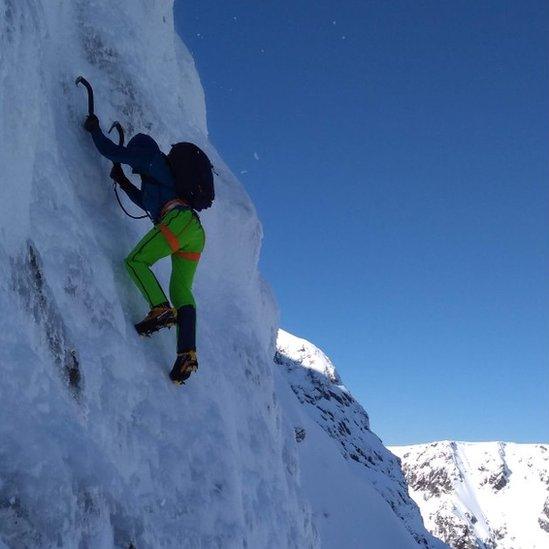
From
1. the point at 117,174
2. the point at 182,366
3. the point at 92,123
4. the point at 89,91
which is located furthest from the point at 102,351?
the point at 89,91

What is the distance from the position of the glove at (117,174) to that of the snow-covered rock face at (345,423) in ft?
105

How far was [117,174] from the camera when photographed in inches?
219

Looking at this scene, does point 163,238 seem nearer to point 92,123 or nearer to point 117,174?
point 117,174

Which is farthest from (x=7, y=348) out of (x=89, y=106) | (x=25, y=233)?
(x=89, y=106)

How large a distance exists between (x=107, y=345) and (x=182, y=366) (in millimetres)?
811

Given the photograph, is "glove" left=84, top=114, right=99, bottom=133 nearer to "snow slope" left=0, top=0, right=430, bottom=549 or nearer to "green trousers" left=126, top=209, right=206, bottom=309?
"snow slope" left=0, top=0, right=430, bottom=549

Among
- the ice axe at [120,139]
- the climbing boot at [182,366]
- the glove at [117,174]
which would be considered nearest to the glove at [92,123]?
the ice axe at [120,139]

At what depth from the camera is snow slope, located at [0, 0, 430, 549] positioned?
275 centimetres

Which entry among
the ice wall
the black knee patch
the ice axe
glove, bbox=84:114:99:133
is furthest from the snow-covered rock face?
glove, bbox=84:114:99:133

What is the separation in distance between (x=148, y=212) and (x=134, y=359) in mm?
1641

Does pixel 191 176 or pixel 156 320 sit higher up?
pixel 191 176

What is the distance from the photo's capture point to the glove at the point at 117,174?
5555 millimetres

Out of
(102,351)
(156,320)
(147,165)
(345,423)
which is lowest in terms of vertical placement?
(102,351)

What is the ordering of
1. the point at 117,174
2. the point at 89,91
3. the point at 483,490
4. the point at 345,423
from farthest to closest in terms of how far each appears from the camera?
the point at 483,490, the point at 345,423, the point at 117,174, the point at 89,91
